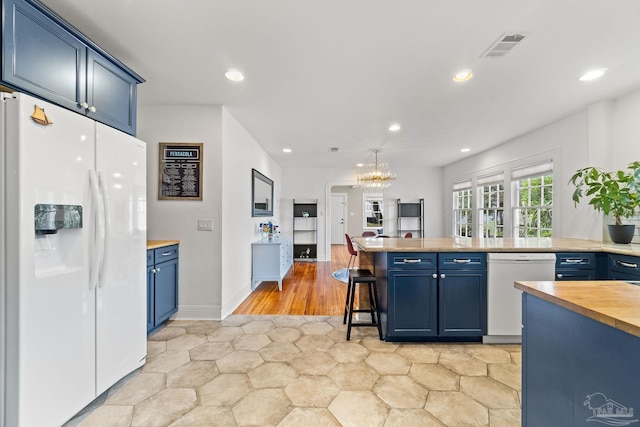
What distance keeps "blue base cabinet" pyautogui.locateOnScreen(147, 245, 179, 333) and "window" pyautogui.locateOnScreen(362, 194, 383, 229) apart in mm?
8220

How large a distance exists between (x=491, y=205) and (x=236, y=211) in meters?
4.91

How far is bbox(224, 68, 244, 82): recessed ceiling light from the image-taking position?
2.35 m

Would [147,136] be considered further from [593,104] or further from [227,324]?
[593,104]

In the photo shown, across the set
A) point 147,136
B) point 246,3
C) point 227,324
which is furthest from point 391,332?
point 147,136

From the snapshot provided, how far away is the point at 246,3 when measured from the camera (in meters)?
1.59

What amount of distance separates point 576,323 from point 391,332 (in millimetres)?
1662

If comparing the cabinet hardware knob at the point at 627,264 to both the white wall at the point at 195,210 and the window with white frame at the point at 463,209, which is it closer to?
the window with white frame at the point at 463,209

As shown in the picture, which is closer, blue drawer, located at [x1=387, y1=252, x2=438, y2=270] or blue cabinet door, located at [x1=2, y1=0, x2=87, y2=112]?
blue cabinet door, located at [x1=2, y1=0, x2=87, y2=112]

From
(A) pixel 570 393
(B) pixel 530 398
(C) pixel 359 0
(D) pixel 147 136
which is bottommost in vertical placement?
(B) pixel 530 398

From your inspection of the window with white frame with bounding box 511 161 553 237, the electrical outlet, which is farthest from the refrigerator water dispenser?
the window with white frame with bounding box 511 161 553 237

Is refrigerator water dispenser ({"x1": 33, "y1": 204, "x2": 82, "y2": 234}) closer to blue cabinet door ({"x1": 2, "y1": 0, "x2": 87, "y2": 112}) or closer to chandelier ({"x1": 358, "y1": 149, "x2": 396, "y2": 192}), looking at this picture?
blue cabinet door ({"x1": 2, "y1": 0, "x2": 87, "y2": 112})

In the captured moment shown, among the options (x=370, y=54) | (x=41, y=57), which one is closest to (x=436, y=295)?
(x=370, y=54)

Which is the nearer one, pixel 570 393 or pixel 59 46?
pixel 570 393

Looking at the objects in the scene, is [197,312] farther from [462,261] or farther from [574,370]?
[574,370]
